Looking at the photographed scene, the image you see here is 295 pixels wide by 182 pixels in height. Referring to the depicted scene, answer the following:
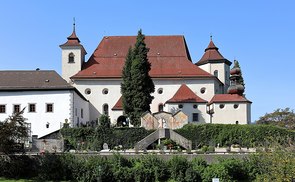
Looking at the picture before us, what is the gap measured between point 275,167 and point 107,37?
48109 mm

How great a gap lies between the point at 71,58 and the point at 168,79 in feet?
49.0

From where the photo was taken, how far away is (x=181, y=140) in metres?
50.9

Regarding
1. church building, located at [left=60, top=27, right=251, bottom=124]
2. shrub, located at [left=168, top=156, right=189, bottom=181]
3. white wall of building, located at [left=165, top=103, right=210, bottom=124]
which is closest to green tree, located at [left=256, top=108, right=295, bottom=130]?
church building, located at [left=60, top=27, right=251, bottom=124]

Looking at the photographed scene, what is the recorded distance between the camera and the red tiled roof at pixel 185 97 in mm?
62156

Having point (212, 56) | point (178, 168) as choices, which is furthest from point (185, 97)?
point (178, 168)

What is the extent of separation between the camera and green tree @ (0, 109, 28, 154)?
1538 inches

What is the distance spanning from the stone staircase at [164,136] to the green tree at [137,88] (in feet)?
21.1

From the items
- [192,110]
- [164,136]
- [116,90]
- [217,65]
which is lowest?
[164,136]

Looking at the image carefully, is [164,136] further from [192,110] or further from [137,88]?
[192,110]

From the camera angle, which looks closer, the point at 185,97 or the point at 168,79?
the point at 185,97

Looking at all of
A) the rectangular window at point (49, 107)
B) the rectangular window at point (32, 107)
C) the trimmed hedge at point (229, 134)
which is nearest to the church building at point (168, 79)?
the trimmed hedge at point (229, 134)

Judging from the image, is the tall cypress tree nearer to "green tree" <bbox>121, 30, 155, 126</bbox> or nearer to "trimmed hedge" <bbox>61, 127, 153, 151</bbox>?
"green tree" <bbox>121, 30, 155, 126</bbox>

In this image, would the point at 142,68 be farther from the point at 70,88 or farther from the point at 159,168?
the point at 159,168

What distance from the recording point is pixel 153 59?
71438mm
